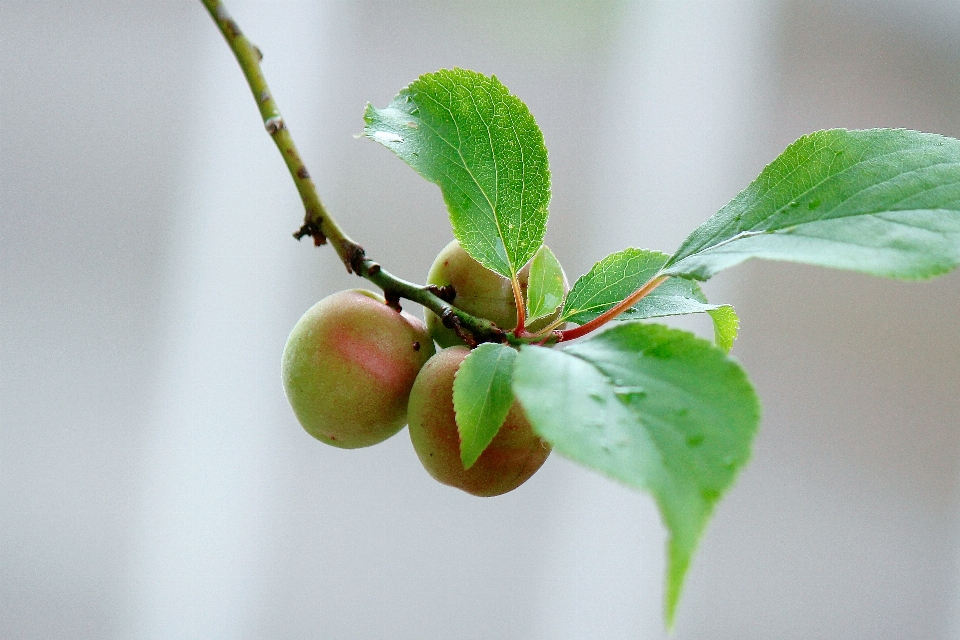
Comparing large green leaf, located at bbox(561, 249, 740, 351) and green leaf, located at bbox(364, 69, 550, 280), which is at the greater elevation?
green leaf, located at bbox(364, 69, 550, 280)

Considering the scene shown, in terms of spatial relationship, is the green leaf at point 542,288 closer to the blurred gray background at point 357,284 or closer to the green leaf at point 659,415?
the green leaf at point 659,415

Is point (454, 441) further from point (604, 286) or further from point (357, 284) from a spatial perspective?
point (357, 284)

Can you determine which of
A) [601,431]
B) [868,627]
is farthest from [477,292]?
[868,627]

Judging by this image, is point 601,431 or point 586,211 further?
point 586,211

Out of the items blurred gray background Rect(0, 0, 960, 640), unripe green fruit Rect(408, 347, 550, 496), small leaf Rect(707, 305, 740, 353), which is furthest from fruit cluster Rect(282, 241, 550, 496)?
blurred gray background Rect(0, 0, 960, 640)

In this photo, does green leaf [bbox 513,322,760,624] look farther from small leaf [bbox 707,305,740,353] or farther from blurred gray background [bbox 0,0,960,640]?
blurred gray background [bbox 0,0,960,640]

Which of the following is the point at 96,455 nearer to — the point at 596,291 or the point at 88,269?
the point at 88,269
